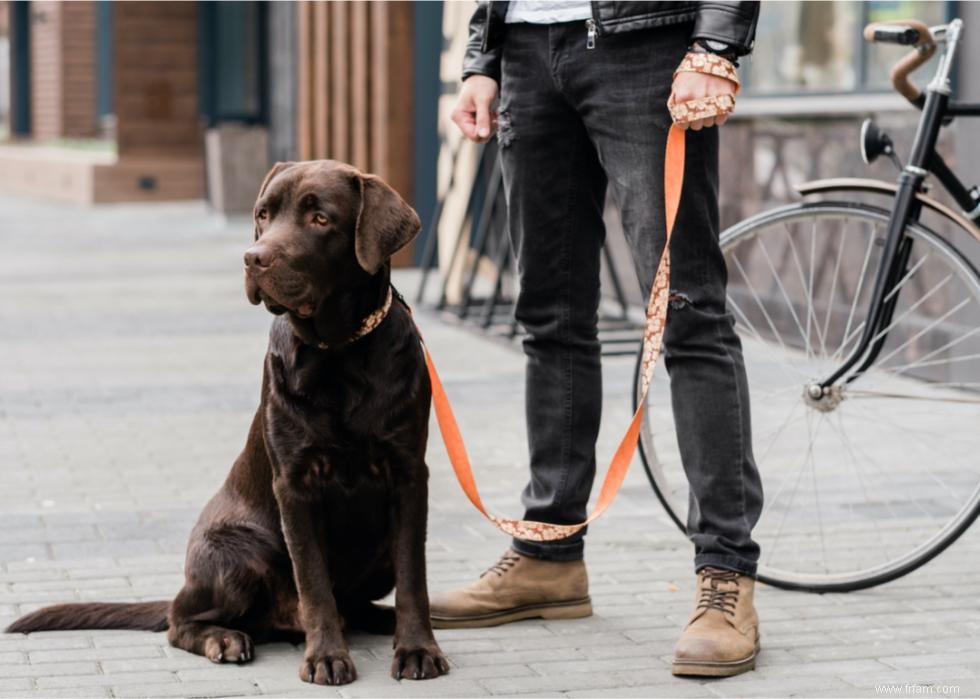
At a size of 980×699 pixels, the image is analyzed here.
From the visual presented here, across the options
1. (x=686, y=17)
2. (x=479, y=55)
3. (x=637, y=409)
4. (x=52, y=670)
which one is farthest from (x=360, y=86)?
(x=52, y=670)

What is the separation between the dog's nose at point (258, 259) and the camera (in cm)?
340

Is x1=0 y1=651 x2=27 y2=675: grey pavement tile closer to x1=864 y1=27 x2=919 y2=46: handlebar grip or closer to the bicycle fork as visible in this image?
the bicycle fork

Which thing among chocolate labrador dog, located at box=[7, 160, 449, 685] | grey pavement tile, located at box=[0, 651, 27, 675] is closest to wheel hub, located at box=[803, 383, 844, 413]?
chocolate labrador dog, located at box=[7, 160, 449, 685]

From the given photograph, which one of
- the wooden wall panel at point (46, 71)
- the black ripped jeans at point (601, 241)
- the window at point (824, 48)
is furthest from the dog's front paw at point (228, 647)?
the wooden wall panel at point (46, 71)

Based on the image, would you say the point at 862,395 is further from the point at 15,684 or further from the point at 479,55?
the point at 15,684

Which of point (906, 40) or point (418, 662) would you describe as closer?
point (418, 662)

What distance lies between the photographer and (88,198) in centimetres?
2178

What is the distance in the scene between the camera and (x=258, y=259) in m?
3.41

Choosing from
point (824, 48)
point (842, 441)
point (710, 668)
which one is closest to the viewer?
point (710, 668)

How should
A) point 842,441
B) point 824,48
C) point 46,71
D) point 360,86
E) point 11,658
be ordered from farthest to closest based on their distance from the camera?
point 46,71 < point 360,86 < point 824,48 < point 842,441 < point 11,658

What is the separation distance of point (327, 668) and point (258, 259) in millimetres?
888

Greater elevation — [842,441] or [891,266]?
[891,266]

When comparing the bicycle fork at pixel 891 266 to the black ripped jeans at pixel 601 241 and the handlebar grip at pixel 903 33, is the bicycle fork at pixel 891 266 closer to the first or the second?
the handlebar grip at pixel 903 33

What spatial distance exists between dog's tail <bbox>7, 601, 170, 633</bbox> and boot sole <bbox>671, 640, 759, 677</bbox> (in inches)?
47.5
